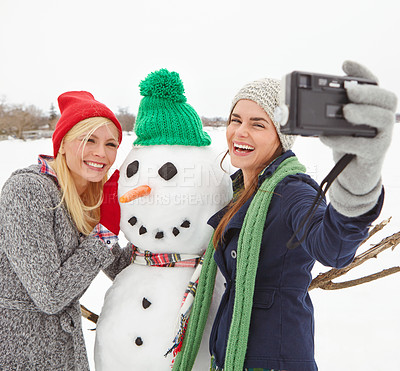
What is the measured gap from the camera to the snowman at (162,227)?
142cm

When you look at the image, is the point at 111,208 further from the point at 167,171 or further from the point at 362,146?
the point at 362,146

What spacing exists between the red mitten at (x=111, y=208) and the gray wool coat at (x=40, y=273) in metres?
0.11

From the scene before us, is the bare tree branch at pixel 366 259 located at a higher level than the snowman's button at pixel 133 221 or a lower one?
lower

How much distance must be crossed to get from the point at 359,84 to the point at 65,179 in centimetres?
115

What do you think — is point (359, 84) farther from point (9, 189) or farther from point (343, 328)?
point (343, 328)

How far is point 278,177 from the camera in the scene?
1122mm

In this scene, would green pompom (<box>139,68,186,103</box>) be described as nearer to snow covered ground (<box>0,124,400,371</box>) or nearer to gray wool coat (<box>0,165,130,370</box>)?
snow covered ground (<box>0,124,400,371</box>)

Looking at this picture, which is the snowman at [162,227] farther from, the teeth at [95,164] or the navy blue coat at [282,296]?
the navy blue coat at [282,296]

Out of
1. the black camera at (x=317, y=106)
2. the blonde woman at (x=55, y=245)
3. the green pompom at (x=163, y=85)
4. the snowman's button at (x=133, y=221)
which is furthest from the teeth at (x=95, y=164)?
the black camera at (x=317, y=106)

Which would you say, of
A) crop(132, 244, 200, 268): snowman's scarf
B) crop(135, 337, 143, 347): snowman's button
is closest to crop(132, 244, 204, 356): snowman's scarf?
crop(132, 244, 200, 268): snowman's scarf

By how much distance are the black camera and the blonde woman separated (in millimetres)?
976

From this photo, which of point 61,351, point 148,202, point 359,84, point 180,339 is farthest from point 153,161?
point 359,84

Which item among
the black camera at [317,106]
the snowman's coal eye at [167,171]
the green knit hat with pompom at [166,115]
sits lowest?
the snowman's coal eye at [167,171]

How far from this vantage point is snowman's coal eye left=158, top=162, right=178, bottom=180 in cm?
143
